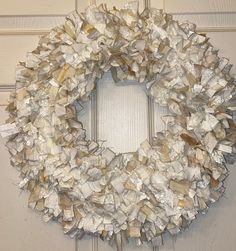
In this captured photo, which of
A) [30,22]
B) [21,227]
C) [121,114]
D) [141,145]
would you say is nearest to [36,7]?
[30,22]

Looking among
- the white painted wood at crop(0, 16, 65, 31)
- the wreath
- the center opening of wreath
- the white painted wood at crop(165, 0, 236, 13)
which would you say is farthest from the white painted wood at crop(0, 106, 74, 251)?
the white painted wood at crop(165, 0, 236, 13)

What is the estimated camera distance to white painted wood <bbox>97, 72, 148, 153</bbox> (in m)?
1.18

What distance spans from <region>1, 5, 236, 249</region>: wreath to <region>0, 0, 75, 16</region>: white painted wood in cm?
12

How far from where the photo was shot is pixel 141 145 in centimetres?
110

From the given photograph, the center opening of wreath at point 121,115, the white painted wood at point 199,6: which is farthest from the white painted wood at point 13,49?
the white painted wood at point 199,6

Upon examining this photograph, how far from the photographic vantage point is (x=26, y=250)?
1.16 meters

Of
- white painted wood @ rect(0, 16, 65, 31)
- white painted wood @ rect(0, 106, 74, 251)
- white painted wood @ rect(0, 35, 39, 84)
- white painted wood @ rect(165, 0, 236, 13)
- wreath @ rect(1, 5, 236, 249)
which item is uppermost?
white painted wood @ rect(165, 0, 236, 13)

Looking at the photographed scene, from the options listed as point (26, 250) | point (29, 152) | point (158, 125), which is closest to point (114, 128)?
point (158, 125)

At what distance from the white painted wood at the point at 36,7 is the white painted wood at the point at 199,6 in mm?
258

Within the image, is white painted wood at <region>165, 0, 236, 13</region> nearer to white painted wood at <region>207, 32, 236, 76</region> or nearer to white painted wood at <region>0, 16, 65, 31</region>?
white painted wood at <region>207, 32, 236, 76</region>

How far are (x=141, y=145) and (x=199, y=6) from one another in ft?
1.31

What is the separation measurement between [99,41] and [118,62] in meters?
0.07

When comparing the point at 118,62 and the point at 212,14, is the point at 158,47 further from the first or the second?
the point at 212,14

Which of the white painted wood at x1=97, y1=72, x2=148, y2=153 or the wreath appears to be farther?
the white painted wood at x1=97, y1=72, x2=148, y2=153
